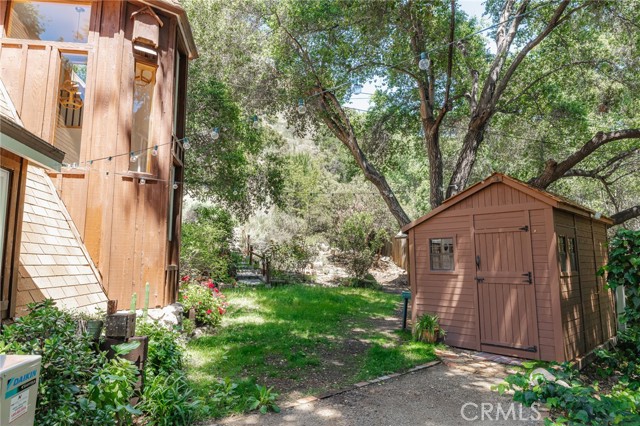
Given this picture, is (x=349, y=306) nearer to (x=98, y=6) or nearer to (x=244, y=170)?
(x=244, y=170)

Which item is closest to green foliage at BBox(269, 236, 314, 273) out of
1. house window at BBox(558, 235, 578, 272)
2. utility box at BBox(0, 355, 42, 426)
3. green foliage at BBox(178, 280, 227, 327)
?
green foliage at BBox(178, 280, 227, 327)

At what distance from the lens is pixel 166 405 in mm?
3350

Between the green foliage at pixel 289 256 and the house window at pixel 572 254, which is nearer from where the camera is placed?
the house window at pixel 572 254

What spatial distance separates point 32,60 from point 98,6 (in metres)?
1.36

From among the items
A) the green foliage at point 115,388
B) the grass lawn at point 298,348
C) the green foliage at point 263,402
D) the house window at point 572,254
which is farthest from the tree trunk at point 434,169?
the green foliage at point 115,388

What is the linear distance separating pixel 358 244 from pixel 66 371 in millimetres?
13269

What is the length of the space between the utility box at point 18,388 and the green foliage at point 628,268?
6.42 m

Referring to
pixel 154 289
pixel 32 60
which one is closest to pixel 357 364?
pixel 154 289

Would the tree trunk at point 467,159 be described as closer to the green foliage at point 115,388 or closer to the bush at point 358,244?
the bush at point 358,244

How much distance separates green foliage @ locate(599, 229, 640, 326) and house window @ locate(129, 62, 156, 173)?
7323mm

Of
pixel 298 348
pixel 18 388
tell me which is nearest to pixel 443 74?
pixel 298 348

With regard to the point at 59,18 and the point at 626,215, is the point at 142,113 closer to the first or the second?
the point at 59,18

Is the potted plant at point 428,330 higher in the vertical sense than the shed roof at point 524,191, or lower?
lower

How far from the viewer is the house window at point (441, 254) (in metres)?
7.05
